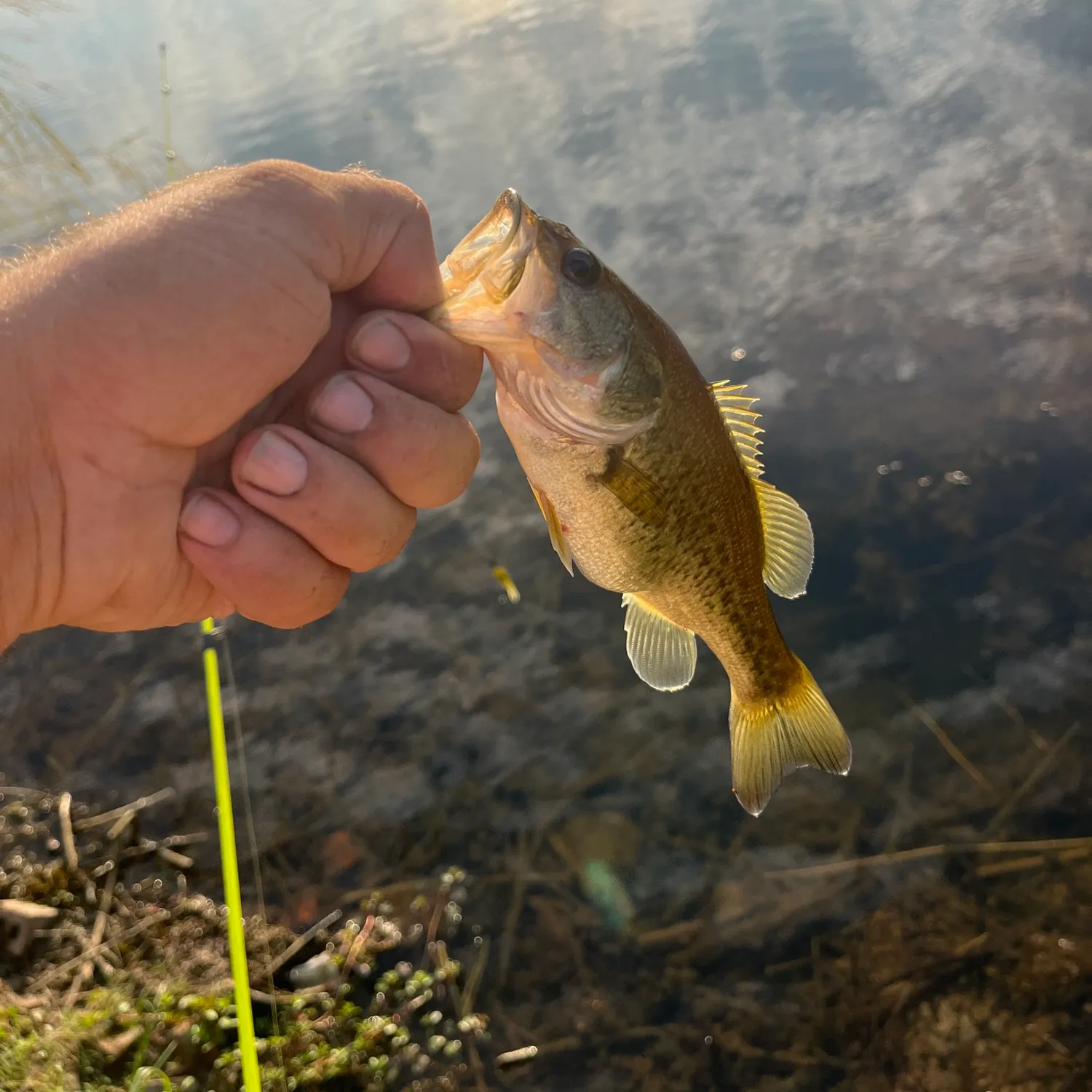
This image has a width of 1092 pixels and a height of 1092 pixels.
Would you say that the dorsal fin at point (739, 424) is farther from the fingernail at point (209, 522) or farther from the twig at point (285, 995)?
the twig at point (285, 995)

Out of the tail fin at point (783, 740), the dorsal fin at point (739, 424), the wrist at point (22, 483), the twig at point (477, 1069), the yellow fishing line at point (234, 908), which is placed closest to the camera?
the wrist at point (22, 483)

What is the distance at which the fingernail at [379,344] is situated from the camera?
2.19 metres

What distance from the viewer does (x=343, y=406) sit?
7.18ft

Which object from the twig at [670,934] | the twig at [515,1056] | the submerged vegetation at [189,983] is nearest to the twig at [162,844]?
the submerged vegetation at [189,983]

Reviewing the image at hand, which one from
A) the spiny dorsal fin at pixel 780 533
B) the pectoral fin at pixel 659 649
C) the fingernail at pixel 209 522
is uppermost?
the fingernail at pixel 209 522

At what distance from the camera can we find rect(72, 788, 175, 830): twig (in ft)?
15.0

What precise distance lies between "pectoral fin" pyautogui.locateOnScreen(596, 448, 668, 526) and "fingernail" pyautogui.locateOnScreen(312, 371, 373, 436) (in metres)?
0.65

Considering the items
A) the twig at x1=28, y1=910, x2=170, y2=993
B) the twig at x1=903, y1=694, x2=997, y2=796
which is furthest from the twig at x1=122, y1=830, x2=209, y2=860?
the twig at x1=903, y1=694, x2=997, y2=796

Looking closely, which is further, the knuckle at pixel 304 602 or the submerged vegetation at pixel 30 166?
the submerged vegetation at pixel 30 166

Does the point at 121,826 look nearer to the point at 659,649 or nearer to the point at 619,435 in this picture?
the point at 659,649

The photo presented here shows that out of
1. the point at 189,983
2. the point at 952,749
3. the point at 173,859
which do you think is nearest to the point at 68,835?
the point at 173,859

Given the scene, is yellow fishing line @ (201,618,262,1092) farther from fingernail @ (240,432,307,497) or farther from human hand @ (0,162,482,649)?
fingernail @ (240,432,307,497)

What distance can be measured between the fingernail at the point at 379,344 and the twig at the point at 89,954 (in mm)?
3024

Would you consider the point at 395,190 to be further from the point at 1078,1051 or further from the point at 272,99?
the point at 272,99
